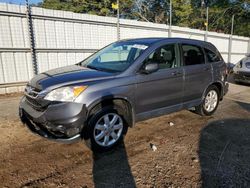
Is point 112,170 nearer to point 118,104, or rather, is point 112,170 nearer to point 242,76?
point 118,104

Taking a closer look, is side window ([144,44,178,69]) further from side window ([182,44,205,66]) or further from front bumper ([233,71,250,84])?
front bumper ([233,71,250,84])

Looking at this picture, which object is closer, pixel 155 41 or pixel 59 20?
pixel 155 41

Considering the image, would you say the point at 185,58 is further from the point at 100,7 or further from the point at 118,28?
the point at 100,7

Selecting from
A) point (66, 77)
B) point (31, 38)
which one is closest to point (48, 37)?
point (31, 38)

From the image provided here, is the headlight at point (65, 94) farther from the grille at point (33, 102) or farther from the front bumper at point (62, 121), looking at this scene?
the grille at point (33, 102)

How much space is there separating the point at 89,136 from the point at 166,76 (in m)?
1.77

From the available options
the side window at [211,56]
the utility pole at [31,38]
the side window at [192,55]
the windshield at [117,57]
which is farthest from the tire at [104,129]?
the utility pole at [31,38]

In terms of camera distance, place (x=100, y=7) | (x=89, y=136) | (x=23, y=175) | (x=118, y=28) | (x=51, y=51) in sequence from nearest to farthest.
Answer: (x=23, y=175)
(x=89, y=136)
(x=51, y=51)
(x=118, y=28)
(x=100, y=7)

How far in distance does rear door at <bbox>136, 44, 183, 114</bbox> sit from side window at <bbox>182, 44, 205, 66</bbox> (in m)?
0.22

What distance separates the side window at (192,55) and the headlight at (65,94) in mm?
2346

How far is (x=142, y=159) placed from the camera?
3199mm

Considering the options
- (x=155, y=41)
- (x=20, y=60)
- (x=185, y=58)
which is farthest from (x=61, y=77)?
(x=20, y=60)

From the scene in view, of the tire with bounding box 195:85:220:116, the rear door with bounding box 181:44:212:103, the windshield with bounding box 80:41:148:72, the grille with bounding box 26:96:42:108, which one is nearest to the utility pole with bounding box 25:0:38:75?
the windshield with bounding box 80:41:148:72

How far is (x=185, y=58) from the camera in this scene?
4.43 meters
